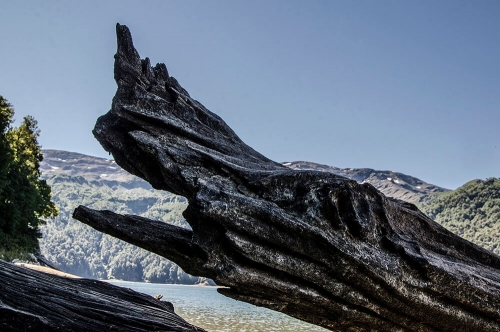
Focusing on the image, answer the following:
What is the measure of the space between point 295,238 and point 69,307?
437 centimetres

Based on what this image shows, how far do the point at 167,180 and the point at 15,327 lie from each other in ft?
14.1

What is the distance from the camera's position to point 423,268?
888 centimetres

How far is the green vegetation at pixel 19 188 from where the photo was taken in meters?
52.9

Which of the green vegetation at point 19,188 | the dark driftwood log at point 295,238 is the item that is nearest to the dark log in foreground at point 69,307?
the dark driftwood log at point 295,238

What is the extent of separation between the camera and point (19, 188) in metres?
62.2

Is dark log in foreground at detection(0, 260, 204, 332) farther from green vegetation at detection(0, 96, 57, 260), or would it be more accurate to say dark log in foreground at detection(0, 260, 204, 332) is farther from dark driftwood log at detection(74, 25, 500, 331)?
green vegetation at detection(0, 96, 57, 260)

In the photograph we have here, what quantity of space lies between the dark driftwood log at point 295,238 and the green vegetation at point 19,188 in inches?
1805

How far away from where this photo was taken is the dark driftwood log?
8383 mm

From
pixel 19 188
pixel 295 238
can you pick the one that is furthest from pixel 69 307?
pixel 19 188

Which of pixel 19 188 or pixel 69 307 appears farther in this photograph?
pixel 19 188

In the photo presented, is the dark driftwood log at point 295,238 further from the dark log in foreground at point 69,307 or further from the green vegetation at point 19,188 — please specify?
the green vegetation at point 19,188

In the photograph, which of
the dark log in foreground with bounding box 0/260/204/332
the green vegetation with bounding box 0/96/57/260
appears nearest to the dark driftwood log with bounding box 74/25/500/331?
the dark log in foreground with bounding box 0/260/204/332

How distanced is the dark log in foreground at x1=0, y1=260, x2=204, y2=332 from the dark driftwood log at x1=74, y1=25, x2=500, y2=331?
4.23ft

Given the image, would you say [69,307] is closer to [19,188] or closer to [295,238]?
[295,238]
